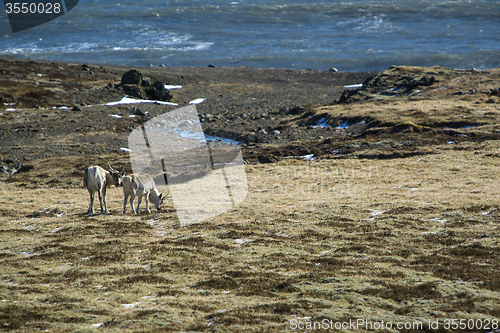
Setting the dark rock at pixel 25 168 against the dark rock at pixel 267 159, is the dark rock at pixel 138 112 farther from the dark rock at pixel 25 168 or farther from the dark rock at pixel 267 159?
the dark rock at pixel 267 159

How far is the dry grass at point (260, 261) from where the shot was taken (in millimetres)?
8656

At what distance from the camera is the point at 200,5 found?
563 ft

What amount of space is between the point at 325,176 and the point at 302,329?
20584mm

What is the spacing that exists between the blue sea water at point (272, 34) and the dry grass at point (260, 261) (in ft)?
259

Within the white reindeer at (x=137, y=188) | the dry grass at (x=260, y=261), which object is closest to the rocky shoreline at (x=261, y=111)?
the dry grass at (x=260, y=261)

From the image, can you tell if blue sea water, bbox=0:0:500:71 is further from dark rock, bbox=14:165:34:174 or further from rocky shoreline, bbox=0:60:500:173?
dark rock, bbox=14:165:34:174

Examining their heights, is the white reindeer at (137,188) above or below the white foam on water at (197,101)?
above

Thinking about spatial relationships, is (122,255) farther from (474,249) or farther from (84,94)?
(84,94)

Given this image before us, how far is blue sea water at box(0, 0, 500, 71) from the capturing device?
102125 millimetres

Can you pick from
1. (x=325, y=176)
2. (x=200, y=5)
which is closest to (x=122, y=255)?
(x=325, y=176)

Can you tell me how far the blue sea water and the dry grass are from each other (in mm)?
79050

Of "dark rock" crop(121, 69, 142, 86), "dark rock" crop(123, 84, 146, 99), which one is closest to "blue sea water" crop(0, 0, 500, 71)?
"dark rock" crop(121, 69, 142, 86)

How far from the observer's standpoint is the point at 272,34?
5256 inches

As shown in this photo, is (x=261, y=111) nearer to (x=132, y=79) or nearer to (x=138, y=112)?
(x=138, y=112)
